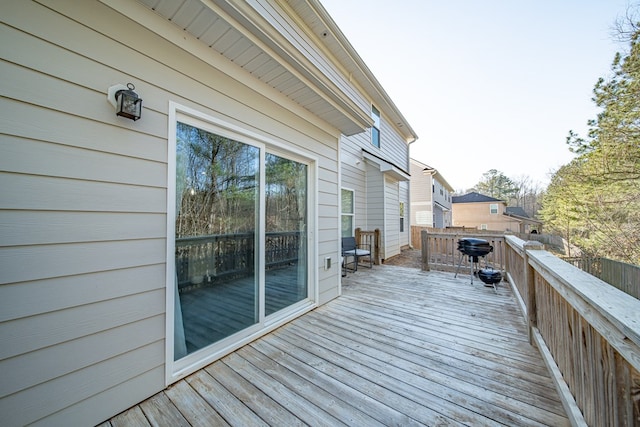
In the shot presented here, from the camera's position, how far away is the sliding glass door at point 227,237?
199 centimetres

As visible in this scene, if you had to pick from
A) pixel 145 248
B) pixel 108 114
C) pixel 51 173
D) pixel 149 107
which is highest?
pixel 149 107

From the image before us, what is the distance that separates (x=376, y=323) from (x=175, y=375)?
215 cm

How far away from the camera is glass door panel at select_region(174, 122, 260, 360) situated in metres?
1.98

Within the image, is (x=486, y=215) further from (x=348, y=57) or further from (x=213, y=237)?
(x=213, y=237)

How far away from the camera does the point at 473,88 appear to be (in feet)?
32.6

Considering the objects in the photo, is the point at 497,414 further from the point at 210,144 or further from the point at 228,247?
the point at 210,144

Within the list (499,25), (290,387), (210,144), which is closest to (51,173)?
(210,144)

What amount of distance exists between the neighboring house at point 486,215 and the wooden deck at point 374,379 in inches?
1032

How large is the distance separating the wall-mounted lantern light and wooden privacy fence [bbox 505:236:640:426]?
105 inches

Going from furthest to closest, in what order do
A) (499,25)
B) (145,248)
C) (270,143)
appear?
1. (499,25)
2. (270,143)
3. (145,248)

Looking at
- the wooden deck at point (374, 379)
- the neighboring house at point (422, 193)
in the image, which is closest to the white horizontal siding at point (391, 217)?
the wooden deck at point (374, 379)

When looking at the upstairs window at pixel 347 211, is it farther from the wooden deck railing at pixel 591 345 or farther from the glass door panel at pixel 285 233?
the wooden deck railing at pixel 591 345

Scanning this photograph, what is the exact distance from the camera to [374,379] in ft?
6.15

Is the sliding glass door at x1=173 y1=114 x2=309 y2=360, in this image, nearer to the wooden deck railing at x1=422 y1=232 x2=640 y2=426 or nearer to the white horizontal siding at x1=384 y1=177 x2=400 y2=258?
the wooden deck railing at x1=422 y1=232 x2=640 y2=426
